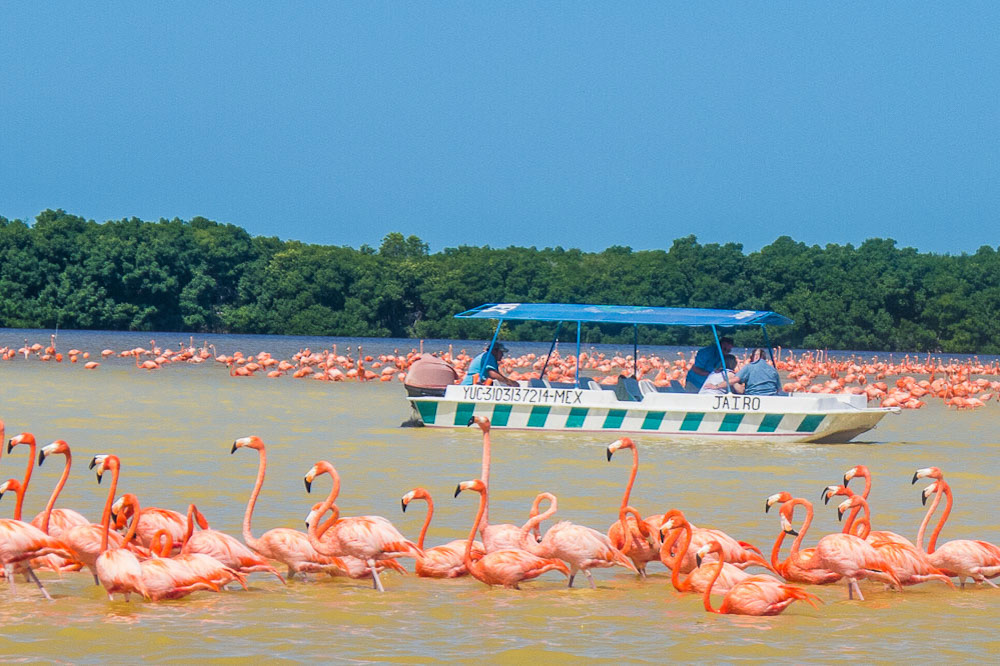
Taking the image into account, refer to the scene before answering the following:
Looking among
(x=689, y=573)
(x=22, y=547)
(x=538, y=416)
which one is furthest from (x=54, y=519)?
(x=538, y=416)

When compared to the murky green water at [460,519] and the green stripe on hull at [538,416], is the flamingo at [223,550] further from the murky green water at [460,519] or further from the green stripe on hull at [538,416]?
the green stripe on hull at [538,416]

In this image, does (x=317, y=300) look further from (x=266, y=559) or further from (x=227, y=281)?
(x=266, y=559)

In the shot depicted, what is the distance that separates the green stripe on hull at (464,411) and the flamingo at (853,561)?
11.5 meters

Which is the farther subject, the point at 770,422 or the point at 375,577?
the point at 770,422

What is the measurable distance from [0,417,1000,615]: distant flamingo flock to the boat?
32.9ft

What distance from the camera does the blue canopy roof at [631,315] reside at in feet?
68.5

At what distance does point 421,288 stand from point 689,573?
87994 millimetres

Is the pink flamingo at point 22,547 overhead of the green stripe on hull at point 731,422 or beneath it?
beneath

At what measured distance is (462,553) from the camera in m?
9.84

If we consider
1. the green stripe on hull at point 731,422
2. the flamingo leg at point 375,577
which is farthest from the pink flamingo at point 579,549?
the green stripe on hull at point 731,422

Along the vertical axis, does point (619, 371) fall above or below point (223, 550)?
above

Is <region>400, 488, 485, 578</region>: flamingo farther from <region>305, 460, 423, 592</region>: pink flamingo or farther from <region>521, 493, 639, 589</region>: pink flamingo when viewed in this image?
<region>521, 493, 639, 589</region>: pink flamingo

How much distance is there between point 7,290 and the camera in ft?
294

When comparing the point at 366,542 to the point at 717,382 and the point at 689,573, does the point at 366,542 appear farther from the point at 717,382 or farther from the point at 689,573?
the point at 717,382
